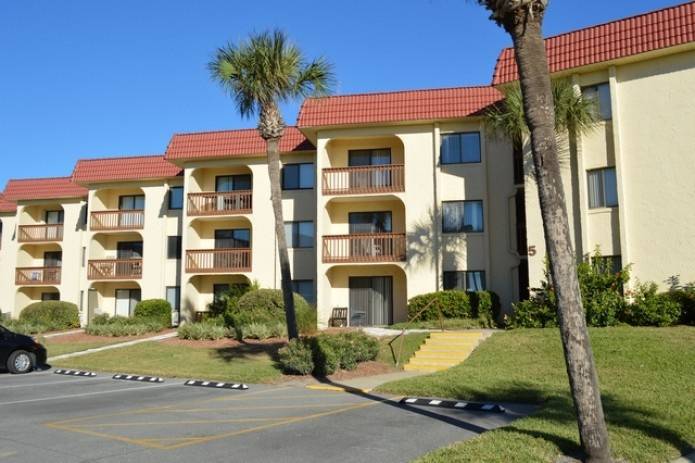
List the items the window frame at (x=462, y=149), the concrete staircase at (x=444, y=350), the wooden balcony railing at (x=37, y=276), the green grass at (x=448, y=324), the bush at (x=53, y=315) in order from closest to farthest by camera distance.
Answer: the concrete staircase at (x=444, y=350), the green grass at (x=448, y=324), the window frame at (x=462, y=149), the bush at (x=53, y=315), the wooden balcony railing at (x=37, y=276)

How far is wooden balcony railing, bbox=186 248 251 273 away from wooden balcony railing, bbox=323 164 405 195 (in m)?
5.49

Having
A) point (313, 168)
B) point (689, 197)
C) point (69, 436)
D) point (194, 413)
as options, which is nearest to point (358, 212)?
point (313, 168)

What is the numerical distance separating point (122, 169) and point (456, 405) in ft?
87.3

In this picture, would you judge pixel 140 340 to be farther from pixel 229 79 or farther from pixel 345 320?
pixel 229 79

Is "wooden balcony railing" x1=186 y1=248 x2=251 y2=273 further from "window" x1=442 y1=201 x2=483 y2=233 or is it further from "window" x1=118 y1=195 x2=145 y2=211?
"window" x1=442 y1=201 x2=483 y2=233

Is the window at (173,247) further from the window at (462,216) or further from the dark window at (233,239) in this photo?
the window at (462,216)

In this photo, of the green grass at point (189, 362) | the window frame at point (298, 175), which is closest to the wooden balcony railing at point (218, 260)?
the window frame at point (298, 175)

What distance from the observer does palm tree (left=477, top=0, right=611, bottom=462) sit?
713cm

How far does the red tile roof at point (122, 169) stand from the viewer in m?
32.2

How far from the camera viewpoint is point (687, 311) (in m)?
17.8

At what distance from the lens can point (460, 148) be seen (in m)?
25.7

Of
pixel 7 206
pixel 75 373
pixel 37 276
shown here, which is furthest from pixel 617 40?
pixel 7 206

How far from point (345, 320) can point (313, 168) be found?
7.46 meters

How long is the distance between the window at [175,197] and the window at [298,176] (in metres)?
6.41
